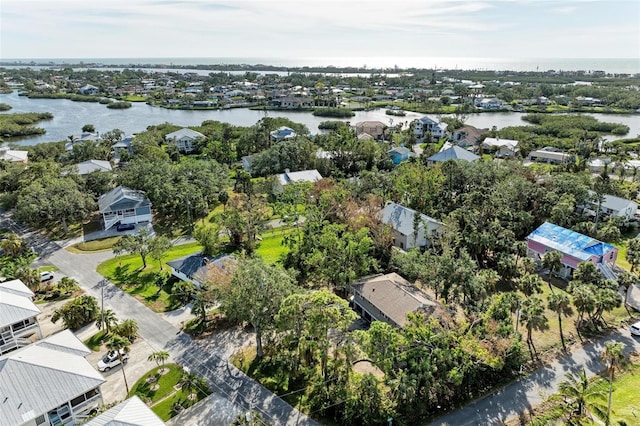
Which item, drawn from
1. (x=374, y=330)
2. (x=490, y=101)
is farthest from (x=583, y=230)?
(x=490, y=101)

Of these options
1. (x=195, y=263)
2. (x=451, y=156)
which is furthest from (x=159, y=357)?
(x=451, y=156)

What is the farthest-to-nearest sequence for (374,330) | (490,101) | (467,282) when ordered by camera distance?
1. (490,101)
2. (467,282)
3. (374,330)

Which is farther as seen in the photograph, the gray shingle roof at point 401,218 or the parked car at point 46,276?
the gray shingle roof at point 401,218

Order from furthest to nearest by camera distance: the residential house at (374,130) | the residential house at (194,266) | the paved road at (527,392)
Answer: the residential house at (374,130) → the residential house at (194,266) → the paved road at (527,392)

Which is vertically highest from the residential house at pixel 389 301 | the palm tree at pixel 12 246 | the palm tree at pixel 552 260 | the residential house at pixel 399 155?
the residential house at pixel 399 155

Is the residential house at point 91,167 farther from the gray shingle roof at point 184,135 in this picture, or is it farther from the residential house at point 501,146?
the residential house at point 501,146

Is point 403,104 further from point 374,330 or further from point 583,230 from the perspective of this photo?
point 374,330

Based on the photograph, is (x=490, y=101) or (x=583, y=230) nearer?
(x=583, y=230)

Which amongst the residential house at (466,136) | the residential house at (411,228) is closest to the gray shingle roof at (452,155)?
the residential house at (466,136)
